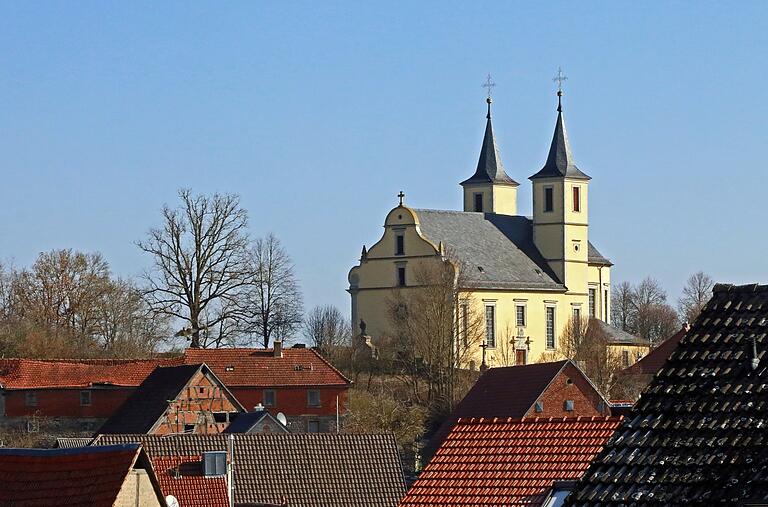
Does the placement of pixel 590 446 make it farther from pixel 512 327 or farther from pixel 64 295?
pixel 512 327

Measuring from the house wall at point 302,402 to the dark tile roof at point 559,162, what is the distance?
34646mm

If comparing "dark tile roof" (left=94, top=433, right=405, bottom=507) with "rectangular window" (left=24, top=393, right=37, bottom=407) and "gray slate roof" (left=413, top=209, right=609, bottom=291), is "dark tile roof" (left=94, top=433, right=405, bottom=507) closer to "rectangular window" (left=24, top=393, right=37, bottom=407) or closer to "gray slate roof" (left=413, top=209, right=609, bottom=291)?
"rectangular window" (left=24, top=393, right=37, bottom=407)

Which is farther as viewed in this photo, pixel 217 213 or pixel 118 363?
pixel 217 213

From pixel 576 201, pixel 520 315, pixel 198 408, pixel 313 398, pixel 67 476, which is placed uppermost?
pixel 576 201

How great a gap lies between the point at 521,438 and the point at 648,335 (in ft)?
356

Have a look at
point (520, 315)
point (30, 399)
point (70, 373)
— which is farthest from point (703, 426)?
point (520, 315)

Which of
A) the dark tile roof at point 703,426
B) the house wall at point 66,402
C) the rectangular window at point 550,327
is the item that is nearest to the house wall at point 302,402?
the house wall at point 66,402

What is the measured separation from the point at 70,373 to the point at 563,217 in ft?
130

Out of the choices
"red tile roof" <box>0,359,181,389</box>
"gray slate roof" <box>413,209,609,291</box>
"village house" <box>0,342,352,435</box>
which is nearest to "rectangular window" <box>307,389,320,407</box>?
"village house" <box>0,342,352,435</box>

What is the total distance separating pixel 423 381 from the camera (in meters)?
74.8

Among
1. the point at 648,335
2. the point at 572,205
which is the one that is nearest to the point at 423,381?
the point at 572,205

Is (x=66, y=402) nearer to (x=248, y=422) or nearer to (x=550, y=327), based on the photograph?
(x=248, y=422)

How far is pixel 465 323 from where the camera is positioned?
8306cm

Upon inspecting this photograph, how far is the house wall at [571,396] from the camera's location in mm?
49812
